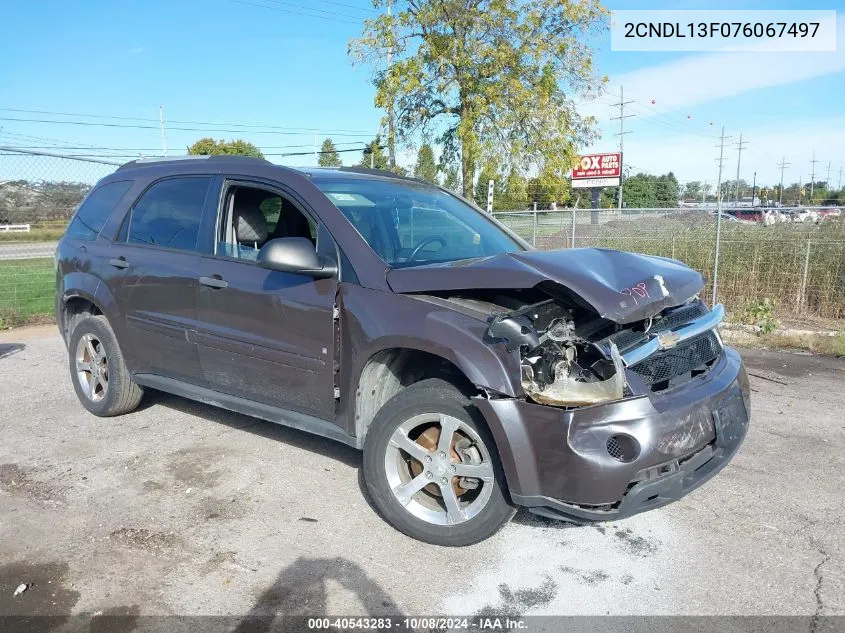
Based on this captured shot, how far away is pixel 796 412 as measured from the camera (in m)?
5.28

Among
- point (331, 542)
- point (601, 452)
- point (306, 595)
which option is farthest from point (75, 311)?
point (601, 452)

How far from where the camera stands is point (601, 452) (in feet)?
8.92

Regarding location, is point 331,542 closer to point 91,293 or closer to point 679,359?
point 679,359

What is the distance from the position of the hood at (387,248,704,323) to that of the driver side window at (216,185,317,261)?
119 cm

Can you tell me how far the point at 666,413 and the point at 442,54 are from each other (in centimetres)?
1330

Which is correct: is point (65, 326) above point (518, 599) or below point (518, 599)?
above

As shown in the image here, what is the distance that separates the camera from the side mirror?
338cm

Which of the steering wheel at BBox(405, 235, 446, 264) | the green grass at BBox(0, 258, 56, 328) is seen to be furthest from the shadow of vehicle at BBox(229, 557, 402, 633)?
the green grass at BBox(0, 258, 56, 328)

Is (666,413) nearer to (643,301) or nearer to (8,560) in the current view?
(643,301)

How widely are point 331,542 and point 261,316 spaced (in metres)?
1.34

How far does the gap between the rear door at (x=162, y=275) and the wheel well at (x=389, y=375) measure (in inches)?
54.7

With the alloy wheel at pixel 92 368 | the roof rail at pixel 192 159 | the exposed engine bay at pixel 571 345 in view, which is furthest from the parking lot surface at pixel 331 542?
the roof rail at pixel 192 159

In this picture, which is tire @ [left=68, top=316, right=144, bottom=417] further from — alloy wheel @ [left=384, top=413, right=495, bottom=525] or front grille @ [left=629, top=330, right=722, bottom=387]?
front grille @ [left=629, top=330, right=722, bottom=387]

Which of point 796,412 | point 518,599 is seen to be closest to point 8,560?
point 518,599
